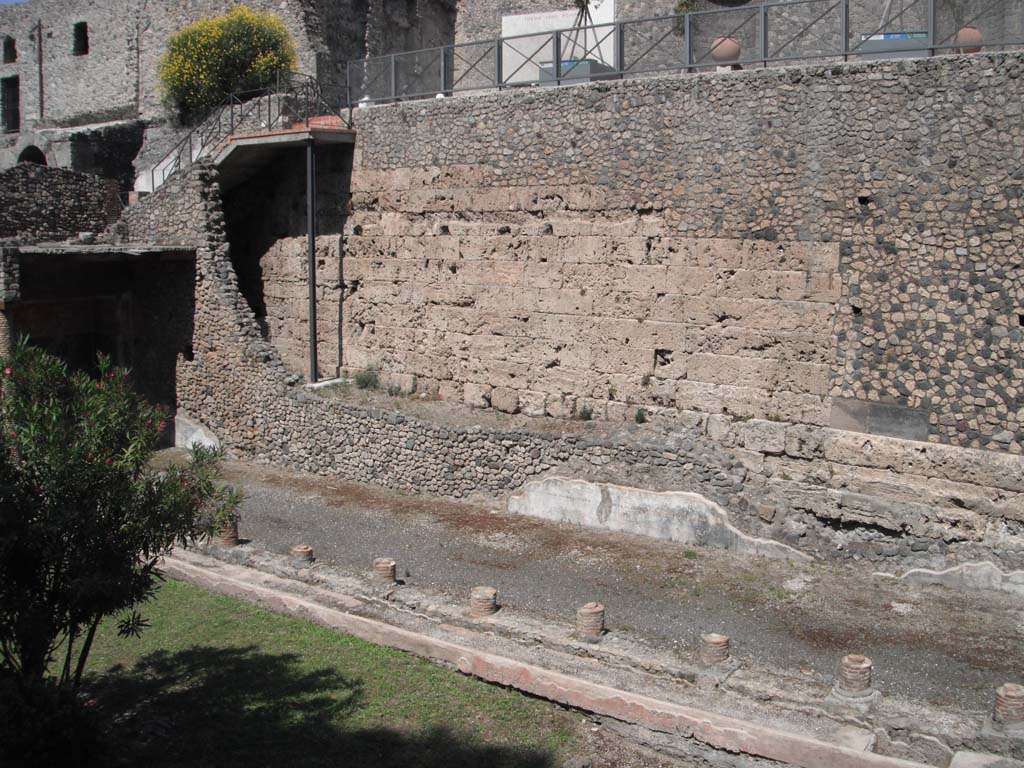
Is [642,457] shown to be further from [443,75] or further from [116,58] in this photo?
[116,58]

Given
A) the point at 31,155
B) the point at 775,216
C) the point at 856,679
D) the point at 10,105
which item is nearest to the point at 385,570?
A: the point at 856,679

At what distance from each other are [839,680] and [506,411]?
754 centimetres

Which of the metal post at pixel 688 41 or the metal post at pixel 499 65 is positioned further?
the metal post at pixel 499 65

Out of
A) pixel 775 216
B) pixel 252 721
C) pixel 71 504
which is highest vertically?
pixel 775 216

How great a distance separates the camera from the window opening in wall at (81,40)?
81.5ft

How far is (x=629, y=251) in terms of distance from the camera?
13367 mm

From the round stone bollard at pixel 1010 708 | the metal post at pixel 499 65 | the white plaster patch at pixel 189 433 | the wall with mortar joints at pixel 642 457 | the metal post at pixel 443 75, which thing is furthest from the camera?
the white plaster patch at pixel 189 433

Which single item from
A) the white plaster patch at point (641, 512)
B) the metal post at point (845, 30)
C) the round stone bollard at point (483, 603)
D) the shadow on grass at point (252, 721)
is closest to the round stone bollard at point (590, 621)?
the round stone bollard at point (483, 603)

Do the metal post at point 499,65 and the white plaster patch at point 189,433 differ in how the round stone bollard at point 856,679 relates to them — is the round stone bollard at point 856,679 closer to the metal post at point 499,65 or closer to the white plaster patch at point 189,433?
the metal post at point 499,65

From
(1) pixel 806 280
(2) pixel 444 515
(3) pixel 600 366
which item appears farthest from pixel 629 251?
(2) pixel 444 515

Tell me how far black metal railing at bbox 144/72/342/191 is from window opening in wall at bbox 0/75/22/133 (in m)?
9.67

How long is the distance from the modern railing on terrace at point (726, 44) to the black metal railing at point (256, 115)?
155 cm

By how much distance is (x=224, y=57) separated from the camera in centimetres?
2011

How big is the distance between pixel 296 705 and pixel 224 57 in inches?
605
